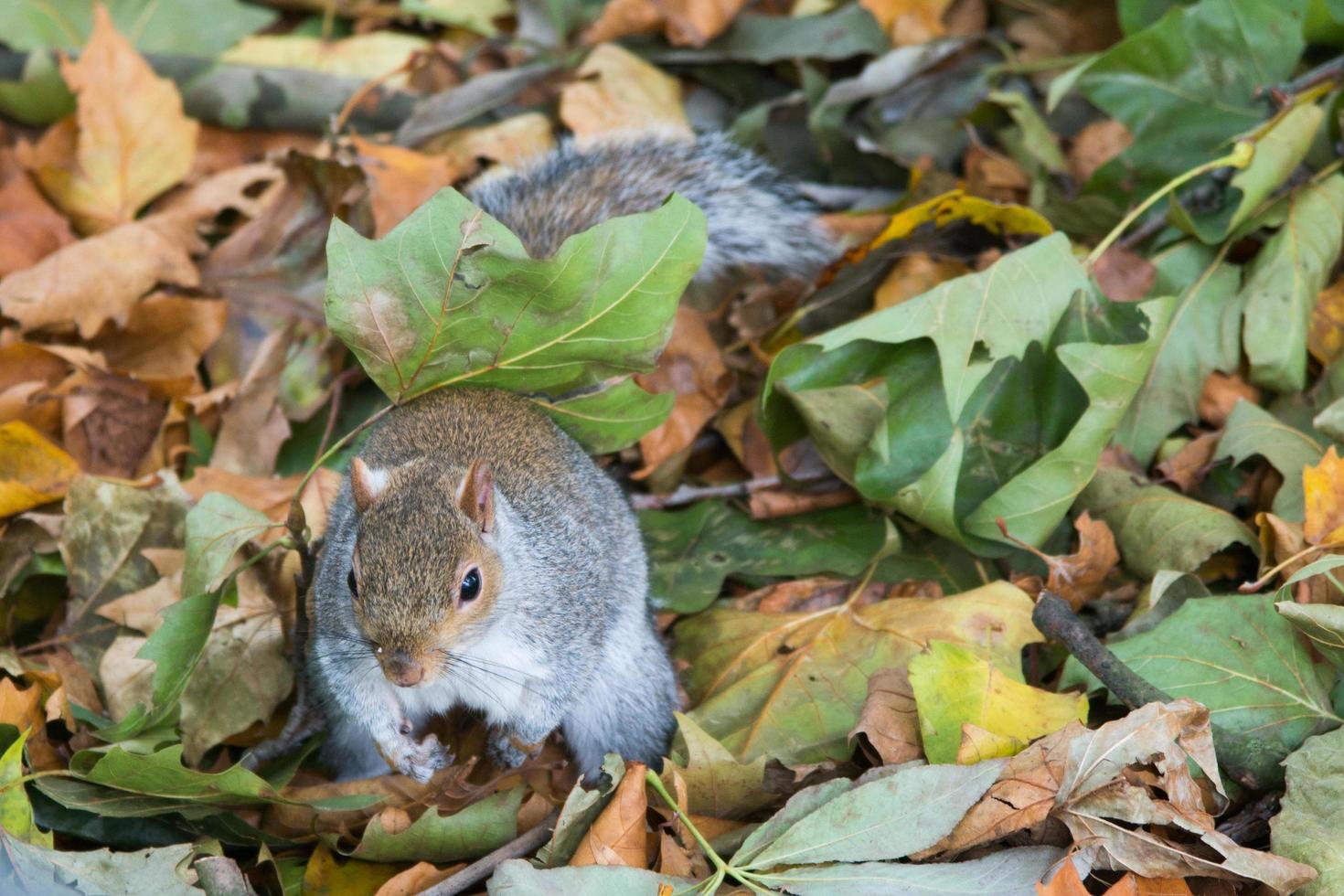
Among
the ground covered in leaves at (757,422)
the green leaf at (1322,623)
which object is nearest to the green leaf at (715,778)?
the ground covered in leaves at (757,422)

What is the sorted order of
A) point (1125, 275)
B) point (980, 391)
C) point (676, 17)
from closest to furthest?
1. point (980, 391)
2. point (1125, 275)
3. point (676, 17)

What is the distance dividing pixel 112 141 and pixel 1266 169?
290cm

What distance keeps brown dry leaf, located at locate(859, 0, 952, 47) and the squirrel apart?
133 centimetres

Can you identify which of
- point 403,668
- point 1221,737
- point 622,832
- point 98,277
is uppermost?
point 98,277

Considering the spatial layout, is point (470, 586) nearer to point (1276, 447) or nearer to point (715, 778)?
point (715, 778)

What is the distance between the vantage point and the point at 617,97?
3.67m

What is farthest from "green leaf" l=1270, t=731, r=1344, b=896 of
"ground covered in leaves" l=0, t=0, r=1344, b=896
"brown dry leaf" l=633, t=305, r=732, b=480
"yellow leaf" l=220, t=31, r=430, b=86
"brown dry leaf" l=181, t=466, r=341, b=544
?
"yellow leaf" l=220, t=31, r=430, b=86

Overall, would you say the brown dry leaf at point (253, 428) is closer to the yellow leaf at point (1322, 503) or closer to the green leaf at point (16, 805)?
the green leaf at point (16, 805)

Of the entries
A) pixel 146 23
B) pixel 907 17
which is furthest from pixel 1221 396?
pixel 146 23

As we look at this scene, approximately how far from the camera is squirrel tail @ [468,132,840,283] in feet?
10.2

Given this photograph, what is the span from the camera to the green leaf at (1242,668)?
88.2 inches

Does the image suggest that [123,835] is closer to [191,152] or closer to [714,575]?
[714,575]

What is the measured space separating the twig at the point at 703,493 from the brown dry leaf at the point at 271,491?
0.68 m

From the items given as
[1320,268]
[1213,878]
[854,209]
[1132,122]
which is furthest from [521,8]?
[1213,878]
